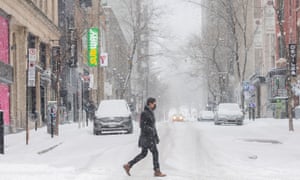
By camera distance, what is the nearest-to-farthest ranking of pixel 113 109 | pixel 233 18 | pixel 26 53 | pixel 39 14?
pixel 113 109, pixel 26 53, pixel 39 14, pixel 233 18

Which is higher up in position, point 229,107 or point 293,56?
point 293,56

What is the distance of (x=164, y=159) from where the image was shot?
1781cm

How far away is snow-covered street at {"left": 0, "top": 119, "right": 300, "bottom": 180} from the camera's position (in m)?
14.1

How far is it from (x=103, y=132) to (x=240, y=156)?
15.4 meters

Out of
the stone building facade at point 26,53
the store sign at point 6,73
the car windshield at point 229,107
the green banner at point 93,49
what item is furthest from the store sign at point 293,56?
the green banner at point 93,49

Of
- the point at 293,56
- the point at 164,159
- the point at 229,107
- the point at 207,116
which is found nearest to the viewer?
the point at 164,159

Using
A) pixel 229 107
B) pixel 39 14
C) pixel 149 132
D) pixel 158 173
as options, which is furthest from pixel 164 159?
pixel 229 107

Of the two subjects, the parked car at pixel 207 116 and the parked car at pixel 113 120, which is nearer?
the parked car at pixel 113 120

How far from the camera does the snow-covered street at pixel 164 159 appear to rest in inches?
555

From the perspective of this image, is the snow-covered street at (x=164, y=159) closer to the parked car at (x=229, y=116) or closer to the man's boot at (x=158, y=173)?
the man's boot at (x=158, y=173)

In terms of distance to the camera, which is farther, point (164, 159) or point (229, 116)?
point (229, 116)

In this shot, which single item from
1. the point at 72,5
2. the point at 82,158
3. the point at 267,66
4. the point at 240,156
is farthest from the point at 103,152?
the point at 267,66

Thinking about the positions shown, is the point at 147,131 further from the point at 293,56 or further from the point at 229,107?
the point at 229,107

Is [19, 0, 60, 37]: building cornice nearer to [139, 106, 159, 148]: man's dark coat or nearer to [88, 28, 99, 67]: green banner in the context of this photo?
[88, 28, 99, 67]: green banner
